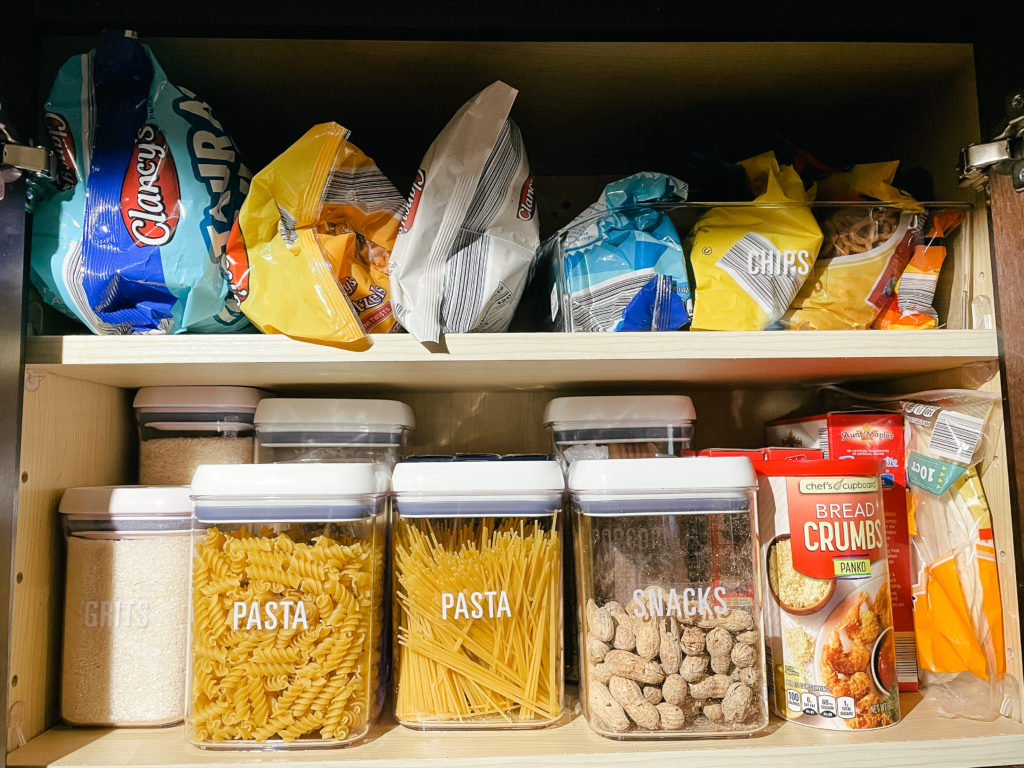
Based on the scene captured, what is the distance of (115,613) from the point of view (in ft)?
2.36

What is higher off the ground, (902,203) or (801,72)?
(801,72)

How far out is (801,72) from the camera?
805 millimetres

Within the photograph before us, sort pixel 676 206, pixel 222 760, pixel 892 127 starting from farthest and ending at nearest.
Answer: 1. pixel 892 127
2. pixel 676 206
3. pixel 222 760

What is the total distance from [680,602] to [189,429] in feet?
1.96

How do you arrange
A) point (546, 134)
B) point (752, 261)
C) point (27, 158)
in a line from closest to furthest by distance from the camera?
1. point (27, 158)
2. point (752, 261)
3. point (546, 134)

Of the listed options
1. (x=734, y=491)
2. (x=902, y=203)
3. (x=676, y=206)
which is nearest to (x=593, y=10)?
(x=676, y=206)

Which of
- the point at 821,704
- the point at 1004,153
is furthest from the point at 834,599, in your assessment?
the point at 1004,153

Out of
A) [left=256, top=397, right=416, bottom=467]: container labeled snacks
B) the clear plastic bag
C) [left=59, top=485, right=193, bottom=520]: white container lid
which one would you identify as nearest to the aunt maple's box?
→ the clear plastic bag

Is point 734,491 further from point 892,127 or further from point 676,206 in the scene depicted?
point 892,127

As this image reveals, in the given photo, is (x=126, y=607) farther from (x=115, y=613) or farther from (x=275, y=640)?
(x=275, y=640)

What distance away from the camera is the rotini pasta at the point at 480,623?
695mm

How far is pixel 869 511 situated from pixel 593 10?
0.58 metres

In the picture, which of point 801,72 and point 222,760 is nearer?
point 222,760

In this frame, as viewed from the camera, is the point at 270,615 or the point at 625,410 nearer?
the point at 270,615
